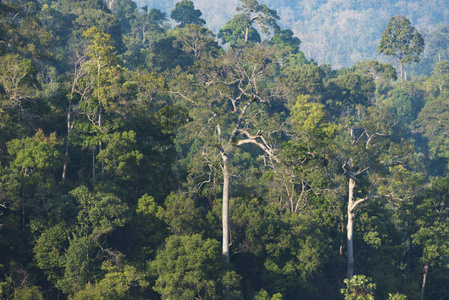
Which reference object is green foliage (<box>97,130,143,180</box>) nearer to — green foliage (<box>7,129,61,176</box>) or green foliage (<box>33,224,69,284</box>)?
green foliage (<box>7,129,61,176</box>)

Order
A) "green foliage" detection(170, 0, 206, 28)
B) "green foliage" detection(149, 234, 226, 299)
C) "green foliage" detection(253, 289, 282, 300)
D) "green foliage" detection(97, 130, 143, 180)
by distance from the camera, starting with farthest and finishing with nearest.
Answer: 1. "green foliage" detection(170, 0, 206, 28)
2. "green foliage" detection(97, 130, 143, 180)
3. "green foliage" detection(253, 289, 282, 300)
4. "green foliage" detection(149, 234, 226, 299)

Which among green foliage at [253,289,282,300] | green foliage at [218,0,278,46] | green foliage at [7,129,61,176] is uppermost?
green foliage at [218,0,278,46]

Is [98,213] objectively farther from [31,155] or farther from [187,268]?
[187,268]

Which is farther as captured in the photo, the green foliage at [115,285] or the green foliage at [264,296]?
the green foliage at [264,296]

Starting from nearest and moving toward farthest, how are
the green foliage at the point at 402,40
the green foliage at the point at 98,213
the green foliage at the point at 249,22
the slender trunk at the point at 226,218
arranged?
the green foliage at the point at 98,213
the slender trunk at the point at 226,218
the green foliage at the point at 249,22
the green foliage at the point at 402,40

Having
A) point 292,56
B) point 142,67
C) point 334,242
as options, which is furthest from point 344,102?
point 334,242

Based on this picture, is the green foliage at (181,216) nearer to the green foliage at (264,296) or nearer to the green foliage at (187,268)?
the green foliage at (187,268)

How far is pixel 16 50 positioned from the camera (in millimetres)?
33000

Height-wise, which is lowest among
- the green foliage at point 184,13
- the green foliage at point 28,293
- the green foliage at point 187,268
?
the green foliage at point 28,293

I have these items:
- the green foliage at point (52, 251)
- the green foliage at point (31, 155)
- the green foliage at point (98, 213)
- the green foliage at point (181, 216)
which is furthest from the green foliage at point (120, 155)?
the green foliage at point (52, 251)

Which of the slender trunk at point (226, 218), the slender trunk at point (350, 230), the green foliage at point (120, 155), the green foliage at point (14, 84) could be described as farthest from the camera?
the slender trunk at point (350, 230)

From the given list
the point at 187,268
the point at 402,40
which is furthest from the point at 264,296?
the point at 402,40

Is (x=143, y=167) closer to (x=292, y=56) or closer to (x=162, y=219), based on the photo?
(x=162, y=219)

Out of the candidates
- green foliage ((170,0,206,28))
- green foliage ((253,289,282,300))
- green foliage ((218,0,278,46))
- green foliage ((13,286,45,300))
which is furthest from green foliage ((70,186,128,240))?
green foliage ((170,0,206,28))
